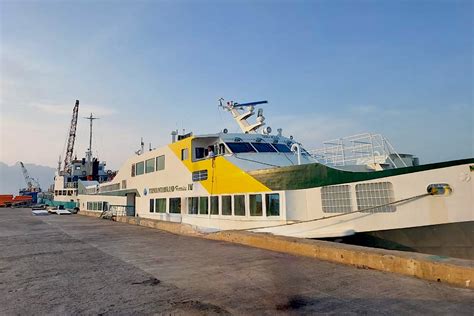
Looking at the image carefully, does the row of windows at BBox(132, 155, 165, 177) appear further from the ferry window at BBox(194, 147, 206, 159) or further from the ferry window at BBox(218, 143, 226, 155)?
the ferry window at BBox(218, 143, 226, 155)

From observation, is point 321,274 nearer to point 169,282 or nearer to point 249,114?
point 169,282

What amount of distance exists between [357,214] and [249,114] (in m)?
10.8

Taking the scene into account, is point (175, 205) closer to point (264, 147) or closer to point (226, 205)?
point (226, 205)

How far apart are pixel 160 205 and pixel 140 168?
4358 millimetres

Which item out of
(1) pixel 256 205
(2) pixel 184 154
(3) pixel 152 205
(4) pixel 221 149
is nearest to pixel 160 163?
(3) pixel 152 205

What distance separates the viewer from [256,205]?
11.2 m

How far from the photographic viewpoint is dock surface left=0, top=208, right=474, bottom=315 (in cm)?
421

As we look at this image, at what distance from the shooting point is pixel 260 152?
13.9m

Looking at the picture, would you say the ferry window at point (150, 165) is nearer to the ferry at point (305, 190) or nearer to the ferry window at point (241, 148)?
the ferry at point (305, 190)

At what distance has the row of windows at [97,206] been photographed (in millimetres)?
31295

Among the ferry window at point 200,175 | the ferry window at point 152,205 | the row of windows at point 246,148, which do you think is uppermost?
the row of windows at point 246,148

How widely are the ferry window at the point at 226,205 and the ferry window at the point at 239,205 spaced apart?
366 millimetres

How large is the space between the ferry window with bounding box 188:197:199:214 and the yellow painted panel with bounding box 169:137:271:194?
3.41 feet

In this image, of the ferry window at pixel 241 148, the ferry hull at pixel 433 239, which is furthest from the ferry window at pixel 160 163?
the ferry hull at pixel 433 239
